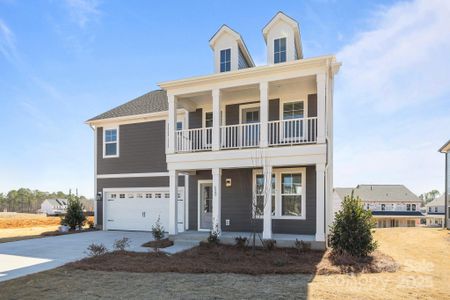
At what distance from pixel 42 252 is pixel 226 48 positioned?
10.2 m

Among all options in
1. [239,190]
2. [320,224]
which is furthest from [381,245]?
[239,190]

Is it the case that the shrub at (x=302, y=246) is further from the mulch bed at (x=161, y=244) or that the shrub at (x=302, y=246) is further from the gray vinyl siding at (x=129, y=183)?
the gray vinyl siding at (x=129, y=183)

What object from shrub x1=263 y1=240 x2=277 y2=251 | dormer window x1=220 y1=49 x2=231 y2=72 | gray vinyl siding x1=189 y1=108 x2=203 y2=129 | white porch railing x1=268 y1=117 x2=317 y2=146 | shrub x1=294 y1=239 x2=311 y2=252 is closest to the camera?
shrub x1=294 y1=239 x2=311 y2=252

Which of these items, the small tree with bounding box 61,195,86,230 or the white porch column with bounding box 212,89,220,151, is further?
the small tree with bounding box 61,195,86,230

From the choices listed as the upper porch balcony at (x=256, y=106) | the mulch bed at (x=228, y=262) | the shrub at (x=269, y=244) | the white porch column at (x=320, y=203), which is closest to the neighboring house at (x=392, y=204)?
the upper porch balcony at (x=256, y=106)

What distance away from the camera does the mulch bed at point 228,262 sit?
7422 millimetres

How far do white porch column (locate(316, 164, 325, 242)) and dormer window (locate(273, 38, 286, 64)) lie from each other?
4621 mm

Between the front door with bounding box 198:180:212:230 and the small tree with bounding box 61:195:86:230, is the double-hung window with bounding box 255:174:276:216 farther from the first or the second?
the small tree with bounding box 61:195:86:230

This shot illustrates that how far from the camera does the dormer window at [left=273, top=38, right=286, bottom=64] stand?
11.8 meters

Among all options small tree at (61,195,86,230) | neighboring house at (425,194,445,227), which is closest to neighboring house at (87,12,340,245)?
small tree at (61,195,86,230)

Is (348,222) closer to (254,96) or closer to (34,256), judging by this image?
(254,96)

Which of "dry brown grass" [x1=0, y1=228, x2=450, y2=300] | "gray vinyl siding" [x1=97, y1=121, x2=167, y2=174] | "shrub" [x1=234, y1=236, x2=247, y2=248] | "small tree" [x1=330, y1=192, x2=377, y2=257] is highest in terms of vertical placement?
"gray vinyl siding" [x1=97, y1=121, x2=167, y2=174]

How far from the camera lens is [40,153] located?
26250 millimetres

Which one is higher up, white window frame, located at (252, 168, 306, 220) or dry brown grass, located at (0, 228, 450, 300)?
white window frame, located at (252, 168, 306, 220)
